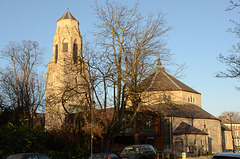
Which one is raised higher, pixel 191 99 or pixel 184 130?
pixel 191 99

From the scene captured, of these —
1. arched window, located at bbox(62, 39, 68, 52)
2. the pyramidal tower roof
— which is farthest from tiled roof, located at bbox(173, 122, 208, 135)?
A: the pyramidal tower roof

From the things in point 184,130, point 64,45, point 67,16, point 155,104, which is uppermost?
point 67,16

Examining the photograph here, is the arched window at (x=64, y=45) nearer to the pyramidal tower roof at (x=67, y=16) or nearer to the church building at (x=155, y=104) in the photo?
the church building at (x=155, y=104)

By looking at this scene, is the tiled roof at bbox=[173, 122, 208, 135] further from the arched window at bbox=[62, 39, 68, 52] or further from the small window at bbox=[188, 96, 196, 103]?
the arched window at bbox=[62, 39, 68, 52]

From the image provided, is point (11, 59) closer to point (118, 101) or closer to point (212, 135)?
point (118, 101)

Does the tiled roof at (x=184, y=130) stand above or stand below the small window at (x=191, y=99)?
below

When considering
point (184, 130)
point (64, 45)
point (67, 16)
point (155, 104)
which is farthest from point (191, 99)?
point (67, 16)

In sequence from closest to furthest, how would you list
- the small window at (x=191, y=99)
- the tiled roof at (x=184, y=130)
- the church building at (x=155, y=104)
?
the church building at (x=155, y=104) → the tiled roof at (x=184, y=130) → the small window at (x=191, y=99)

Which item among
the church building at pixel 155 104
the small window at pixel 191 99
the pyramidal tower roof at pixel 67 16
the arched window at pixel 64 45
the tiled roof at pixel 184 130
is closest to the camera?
the church building at pixel 155 104

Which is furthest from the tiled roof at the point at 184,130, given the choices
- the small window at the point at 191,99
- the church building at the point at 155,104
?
the small window at the point at 191,99

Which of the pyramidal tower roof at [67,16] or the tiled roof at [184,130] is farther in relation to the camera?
the pyramidal tower roof at [67,16]

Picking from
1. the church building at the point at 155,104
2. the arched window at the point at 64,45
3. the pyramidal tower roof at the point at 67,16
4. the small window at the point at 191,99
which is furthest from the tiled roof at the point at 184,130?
the pyramidal tower roof at the point at 67,16

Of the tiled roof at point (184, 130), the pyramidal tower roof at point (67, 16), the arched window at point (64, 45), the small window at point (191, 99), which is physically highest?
the pyramidal tower roof at point (67, 16)

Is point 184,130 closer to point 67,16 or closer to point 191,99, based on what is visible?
point 191,99
